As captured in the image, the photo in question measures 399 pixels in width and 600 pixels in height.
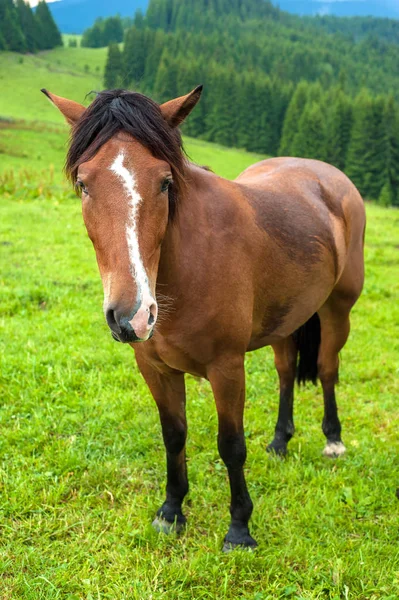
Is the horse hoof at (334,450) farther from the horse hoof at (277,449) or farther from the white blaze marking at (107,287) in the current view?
the white blaze marking at (107,287)

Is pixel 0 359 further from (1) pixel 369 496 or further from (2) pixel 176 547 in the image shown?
(1) pixel 369 496

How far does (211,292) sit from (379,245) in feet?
31.9

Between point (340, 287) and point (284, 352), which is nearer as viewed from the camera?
point (340, 287)

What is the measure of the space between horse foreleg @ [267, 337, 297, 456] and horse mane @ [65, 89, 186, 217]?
7.64 feet

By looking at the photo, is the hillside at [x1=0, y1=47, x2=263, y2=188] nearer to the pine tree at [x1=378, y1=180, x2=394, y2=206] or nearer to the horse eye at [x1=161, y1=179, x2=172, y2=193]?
the horse eye at [x1=161, y1=179, x2=172, y2=193]

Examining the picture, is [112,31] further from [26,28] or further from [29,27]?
[26,28]

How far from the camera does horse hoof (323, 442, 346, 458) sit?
13.0ft

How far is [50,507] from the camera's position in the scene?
3154mm

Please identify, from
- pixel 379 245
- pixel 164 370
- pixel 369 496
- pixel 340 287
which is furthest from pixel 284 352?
pixel 379 245

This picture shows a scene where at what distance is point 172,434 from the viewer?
3.14 meters

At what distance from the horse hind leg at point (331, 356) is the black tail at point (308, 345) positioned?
0.11 m

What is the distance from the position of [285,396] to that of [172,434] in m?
1.32

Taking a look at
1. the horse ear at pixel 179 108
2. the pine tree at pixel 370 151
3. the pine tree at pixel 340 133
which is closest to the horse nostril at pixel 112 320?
the horse ear at pixel 179 108

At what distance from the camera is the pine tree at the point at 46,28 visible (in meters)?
80.4
